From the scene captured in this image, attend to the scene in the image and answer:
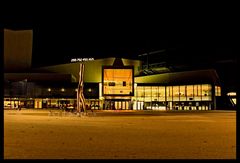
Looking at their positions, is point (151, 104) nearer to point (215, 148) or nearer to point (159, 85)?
point (159, 85)

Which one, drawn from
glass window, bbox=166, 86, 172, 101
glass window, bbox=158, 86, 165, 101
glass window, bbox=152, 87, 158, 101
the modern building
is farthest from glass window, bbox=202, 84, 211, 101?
glass window, bbox=152, 87, 158, 101

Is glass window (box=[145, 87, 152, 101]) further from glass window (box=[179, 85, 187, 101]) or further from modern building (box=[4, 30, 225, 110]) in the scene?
glass window (box=[179, 85, 187, 101])

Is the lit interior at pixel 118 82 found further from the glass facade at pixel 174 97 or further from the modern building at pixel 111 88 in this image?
the glass facade at pixel 174 97

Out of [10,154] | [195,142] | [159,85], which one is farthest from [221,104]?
[10,154]

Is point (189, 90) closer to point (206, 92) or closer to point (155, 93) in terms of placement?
point (206, 92)

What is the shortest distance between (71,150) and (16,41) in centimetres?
6027

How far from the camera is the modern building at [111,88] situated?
196 ft

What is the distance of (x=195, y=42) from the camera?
68625mm

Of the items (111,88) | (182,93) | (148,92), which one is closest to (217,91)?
(182,93)

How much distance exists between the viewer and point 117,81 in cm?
5966

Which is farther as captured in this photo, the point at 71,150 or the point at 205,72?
the point at 205,72

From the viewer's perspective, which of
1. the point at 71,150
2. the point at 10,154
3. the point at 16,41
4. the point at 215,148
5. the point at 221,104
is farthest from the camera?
the point at 16,41

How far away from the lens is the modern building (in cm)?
5981

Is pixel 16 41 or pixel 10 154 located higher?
pixel 16 41
